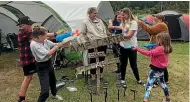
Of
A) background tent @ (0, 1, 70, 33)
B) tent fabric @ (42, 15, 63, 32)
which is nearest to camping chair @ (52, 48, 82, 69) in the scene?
tent fabric @ (42, 15, 63, 32)

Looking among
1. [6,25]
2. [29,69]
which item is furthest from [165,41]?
[6,25]

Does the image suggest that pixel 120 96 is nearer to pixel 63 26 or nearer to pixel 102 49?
pixel 102 49

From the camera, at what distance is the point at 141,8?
3216cm

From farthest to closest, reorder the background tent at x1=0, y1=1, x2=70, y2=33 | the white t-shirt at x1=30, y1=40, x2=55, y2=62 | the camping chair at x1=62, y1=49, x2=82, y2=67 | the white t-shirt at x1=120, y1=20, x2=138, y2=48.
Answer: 1. the background tent at x1=0, y1=1, x2=70, y2=33
2. the camping chair at x1=62, y1=49, x2=82, y2=67
3. the white t-shirt at x1=120, y1=20, x2=138, y2=48
4. the white t-shirt at x1=30, y1=40, x2=55, y2=62

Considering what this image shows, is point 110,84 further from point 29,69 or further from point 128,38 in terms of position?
point 29,69

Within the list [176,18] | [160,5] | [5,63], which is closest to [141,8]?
[160,5]

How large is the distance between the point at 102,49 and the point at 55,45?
70.4 inches

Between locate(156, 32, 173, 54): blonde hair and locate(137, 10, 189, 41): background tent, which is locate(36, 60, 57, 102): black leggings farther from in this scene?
locate(137, 10, 189, 41): background tent

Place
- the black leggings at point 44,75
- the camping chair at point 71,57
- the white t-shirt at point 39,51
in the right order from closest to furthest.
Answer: the white t-shirt at point 39,51 → the black leggings at point 44,75 → the camping chair at point 71,57

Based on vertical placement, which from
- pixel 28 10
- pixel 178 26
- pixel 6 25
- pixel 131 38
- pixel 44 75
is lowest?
pixel 178 26

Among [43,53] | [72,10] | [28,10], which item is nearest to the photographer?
[43,53]

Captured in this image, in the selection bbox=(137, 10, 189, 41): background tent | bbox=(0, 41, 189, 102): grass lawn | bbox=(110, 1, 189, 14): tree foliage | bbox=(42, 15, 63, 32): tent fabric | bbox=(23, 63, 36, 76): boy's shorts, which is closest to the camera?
bbox=(23, 63, 36, 76): boy's shorts

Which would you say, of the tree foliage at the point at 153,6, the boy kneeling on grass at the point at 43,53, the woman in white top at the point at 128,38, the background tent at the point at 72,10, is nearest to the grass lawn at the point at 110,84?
the woman in white top at the point at 128,38

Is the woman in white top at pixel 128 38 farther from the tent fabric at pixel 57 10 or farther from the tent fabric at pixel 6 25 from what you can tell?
the tent fabric at pixel 6 25
